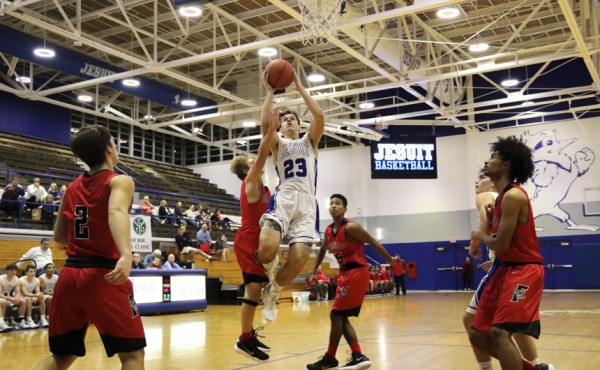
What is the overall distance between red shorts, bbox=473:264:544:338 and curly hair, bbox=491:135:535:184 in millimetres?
647

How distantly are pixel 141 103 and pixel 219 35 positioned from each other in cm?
1065

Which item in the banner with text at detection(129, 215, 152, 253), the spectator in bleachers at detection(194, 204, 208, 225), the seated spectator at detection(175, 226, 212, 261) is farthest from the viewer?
the spectator in bleachers at detection(194, 204, 208, 225)

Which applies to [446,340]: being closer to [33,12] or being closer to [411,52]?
[411,52]

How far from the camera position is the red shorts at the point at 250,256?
5480 millimetres

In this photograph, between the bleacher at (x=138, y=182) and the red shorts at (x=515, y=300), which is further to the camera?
the bleacher at (x=138, y=182)

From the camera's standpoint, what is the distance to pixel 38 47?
16.1m

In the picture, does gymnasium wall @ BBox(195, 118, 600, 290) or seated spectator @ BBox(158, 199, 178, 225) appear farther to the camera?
gymnasium wall @ BBox(195, 118, 600, 290)

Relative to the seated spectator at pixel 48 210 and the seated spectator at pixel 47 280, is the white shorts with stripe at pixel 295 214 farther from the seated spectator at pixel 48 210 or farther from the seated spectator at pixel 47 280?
the seated spectator at pixel 48 210

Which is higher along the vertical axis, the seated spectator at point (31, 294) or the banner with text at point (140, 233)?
the banner with text at point (140, 233)

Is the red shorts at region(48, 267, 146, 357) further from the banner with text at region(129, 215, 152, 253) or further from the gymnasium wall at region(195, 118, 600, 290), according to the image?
the gymnasium wall at region(195, 118, 600, 290)

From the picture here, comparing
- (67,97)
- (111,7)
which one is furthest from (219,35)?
(67,97)

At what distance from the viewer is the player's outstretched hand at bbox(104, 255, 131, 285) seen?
321 cm

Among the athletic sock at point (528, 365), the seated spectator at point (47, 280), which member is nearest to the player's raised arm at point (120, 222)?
the athletic sock at point (528, 365)

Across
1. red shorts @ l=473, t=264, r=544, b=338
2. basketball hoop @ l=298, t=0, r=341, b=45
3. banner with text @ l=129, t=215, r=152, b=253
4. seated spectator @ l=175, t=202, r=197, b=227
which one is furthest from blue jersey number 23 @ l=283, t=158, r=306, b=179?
seated spectator @ l=175, t=202, r=197, b=227
